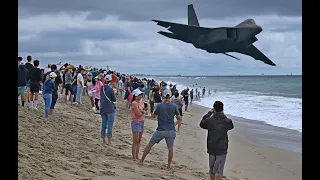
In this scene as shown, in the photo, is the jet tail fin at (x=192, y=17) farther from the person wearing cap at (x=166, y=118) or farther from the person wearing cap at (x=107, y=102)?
the person wearing cap at (x=107, y=102)

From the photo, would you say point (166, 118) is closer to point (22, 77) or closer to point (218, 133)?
point (218, 133)

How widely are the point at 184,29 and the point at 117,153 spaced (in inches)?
268

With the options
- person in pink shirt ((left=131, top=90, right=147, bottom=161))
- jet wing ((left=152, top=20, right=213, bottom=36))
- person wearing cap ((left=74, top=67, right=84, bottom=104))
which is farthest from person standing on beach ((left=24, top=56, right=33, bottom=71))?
jet wing ((left=152, top=20, right=213, bottom=36))

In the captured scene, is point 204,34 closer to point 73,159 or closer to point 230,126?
point 230,126

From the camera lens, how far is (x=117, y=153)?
11938 millimetres

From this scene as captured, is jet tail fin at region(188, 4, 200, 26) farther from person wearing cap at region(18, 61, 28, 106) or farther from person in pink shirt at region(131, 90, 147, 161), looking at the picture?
person wearing cap at region(18, 61, 28, 106)

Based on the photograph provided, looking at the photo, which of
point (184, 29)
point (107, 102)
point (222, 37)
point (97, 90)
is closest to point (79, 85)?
point (97, 90)

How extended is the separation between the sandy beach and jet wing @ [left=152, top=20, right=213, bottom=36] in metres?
3.95

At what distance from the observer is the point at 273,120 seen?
28.7 meters

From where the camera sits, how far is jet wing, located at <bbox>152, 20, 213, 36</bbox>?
5.63 m
